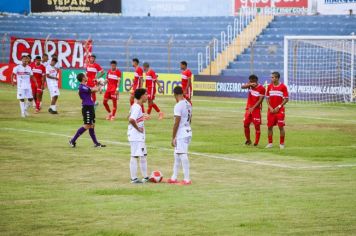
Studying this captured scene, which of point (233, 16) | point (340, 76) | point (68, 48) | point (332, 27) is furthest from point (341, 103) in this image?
point (68, 48)

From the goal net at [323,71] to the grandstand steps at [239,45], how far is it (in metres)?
5.59

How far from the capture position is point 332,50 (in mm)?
47219

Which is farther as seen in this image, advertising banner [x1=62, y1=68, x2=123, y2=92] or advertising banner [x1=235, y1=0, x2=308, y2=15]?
advertising banner [x1=235, y1=0, x2=308, y2=15]

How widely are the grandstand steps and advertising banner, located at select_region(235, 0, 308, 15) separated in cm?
262

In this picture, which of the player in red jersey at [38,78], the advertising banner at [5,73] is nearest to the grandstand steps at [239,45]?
the advertising banner at [5,73]

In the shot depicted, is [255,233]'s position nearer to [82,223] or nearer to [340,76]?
[82,223]

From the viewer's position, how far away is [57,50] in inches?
2211

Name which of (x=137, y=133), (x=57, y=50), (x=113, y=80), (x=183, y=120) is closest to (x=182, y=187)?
(x=183, y=120)

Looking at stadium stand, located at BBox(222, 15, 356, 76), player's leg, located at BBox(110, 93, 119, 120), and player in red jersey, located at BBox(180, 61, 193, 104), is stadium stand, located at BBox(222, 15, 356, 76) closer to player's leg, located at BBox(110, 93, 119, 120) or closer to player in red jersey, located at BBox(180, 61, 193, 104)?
player in red jersey, located at BBox(180, 61, 193, 104)

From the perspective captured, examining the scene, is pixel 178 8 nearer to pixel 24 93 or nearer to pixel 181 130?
pixel 24 93

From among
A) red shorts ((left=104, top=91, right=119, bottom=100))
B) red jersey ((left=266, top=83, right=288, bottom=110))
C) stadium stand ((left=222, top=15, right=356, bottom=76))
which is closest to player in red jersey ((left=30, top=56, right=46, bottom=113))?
red shorts ((left=104, top=91, right=119, bottom=100))

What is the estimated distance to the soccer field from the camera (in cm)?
1464

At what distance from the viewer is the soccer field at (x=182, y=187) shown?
48.0 ft

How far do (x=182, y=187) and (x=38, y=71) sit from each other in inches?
794
